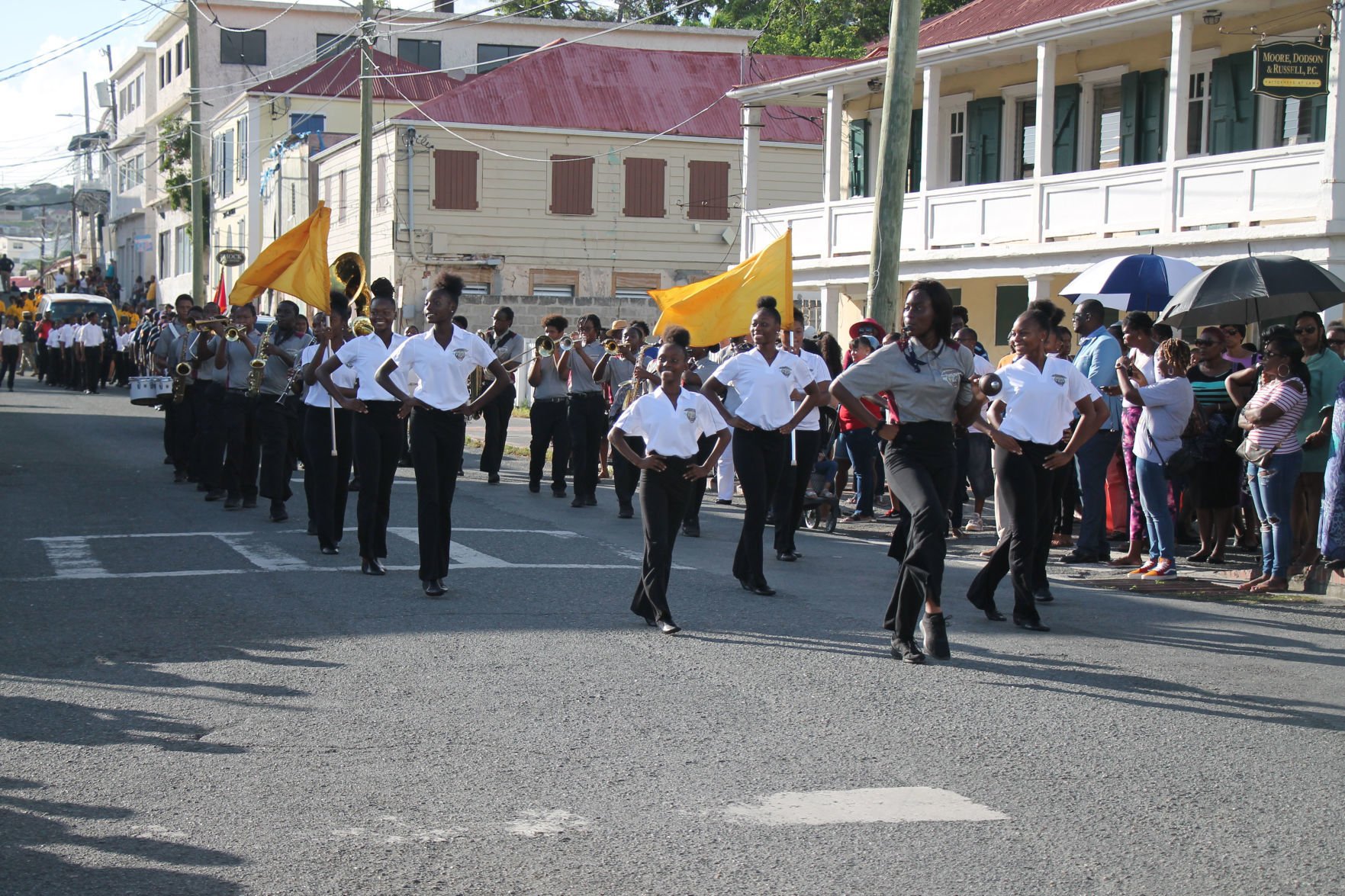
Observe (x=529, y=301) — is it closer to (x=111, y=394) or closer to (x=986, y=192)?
(x=111, y=394)

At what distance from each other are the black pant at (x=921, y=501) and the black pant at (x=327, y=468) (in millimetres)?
5217

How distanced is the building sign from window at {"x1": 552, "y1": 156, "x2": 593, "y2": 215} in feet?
84.0

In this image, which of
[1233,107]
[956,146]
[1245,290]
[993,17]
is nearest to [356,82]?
[956,146]

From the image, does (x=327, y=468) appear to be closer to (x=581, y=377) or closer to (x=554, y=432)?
(x=581, y=377)

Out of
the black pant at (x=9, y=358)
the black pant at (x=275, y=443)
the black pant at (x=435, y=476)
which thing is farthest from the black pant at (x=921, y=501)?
the black pant at (x=9, y=358)

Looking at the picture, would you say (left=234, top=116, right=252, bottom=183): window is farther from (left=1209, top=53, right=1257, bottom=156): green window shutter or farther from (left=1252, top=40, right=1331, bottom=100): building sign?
(left=1252, top=40, right=1331, bottom=100): building sign

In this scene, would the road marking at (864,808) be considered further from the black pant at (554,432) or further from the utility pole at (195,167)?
the utility pole at (195,167)

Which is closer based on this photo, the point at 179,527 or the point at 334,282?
the point at 179,527

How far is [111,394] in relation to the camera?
3759cm

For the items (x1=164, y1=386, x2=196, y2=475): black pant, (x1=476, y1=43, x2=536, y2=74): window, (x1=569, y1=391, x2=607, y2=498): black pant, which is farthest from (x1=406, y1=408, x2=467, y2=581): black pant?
(x1=476, y1=43, x2=536, y2=74): window

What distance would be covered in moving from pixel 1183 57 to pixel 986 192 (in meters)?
4.19

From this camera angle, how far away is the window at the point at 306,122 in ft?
174

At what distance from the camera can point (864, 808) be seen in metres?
5.62

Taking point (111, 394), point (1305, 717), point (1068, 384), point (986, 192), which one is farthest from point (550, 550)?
point (111, 394)
